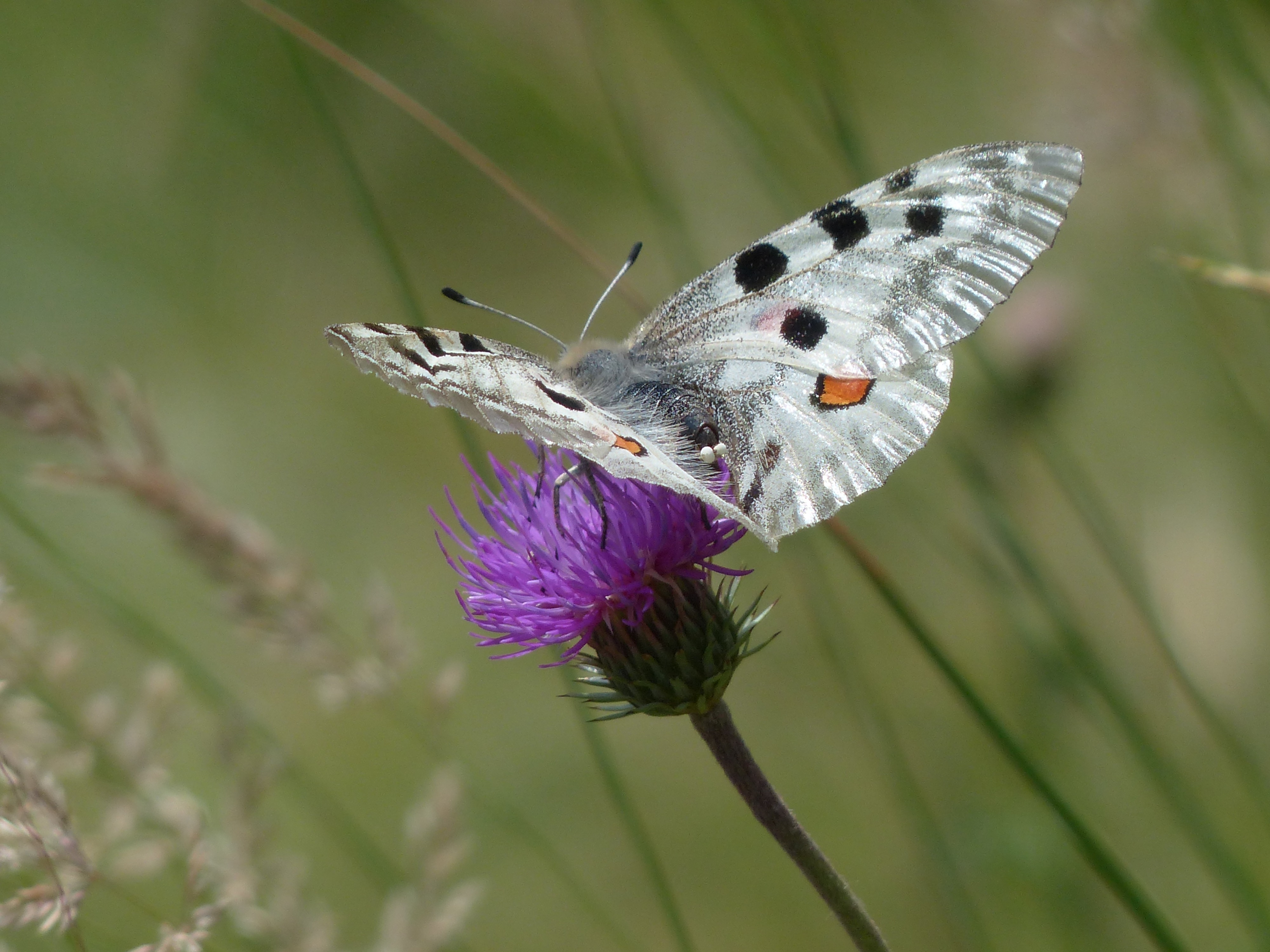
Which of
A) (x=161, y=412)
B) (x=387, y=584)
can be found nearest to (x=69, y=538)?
(x=161, y=412)

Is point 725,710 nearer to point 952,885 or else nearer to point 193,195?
point 952,885

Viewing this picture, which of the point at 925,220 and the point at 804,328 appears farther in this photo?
the point at 804,328

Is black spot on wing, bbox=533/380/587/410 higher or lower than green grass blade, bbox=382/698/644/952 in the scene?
higher

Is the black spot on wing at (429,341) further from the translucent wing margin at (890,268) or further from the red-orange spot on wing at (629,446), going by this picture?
the translucent wing margin at (890,268)

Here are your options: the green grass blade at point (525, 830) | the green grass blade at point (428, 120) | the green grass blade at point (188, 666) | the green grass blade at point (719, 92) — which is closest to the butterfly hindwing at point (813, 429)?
the green grass blade at point (428, 120)

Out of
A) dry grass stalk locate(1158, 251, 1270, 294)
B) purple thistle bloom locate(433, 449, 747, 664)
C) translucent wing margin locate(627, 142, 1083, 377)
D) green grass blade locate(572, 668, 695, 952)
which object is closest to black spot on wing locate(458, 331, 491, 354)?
purple thistle bloom locate(433, 449, 747, 664)

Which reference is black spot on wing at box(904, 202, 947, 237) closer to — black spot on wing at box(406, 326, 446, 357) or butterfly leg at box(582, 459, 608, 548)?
butterfly leg at box(582, 459, 608, 548)

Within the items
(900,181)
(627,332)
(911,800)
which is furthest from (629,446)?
(627,332)

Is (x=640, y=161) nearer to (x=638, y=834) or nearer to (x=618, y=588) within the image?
(x=618, y=588)
